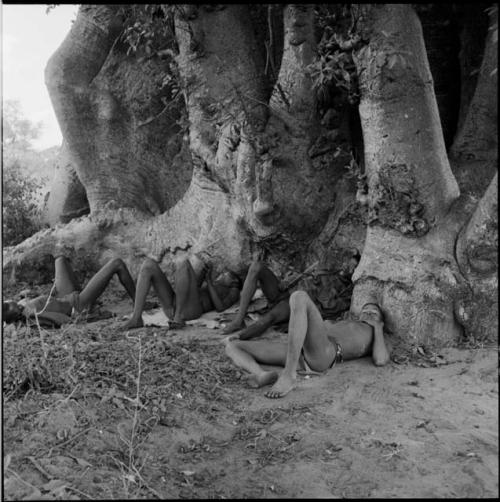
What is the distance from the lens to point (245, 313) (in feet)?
16.7

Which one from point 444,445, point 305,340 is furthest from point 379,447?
point 305,340

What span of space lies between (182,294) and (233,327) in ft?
2.28

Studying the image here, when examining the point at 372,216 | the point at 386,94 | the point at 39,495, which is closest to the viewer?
the point at 39,495

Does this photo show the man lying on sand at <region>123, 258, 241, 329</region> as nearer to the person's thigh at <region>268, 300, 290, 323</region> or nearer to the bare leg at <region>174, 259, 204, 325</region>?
the bare leg at <region>174, 259, 204, 325</region>

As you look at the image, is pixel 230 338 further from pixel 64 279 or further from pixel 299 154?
pixel 64 279

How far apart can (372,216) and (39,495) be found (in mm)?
2961

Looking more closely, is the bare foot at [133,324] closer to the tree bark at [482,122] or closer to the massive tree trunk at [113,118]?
the massive tree trunk at [113,118]

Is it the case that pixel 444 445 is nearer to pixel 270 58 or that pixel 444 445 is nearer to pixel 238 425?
pixel 238 425

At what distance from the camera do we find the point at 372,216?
4.54 meters

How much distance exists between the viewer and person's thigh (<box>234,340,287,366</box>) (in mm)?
4023

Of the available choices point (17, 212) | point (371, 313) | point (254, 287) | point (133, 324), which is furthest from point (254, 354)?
point (17, 212)

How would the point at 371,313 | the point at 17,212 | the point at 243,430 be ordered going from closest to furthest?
the point at 243,430 < the point at 371,313 < the point at 17,212

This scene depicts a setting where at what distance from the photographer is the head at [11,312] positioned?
4898mm

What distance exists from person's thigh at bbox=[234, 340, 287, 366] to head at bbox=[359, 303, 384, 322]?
69 centimetres
